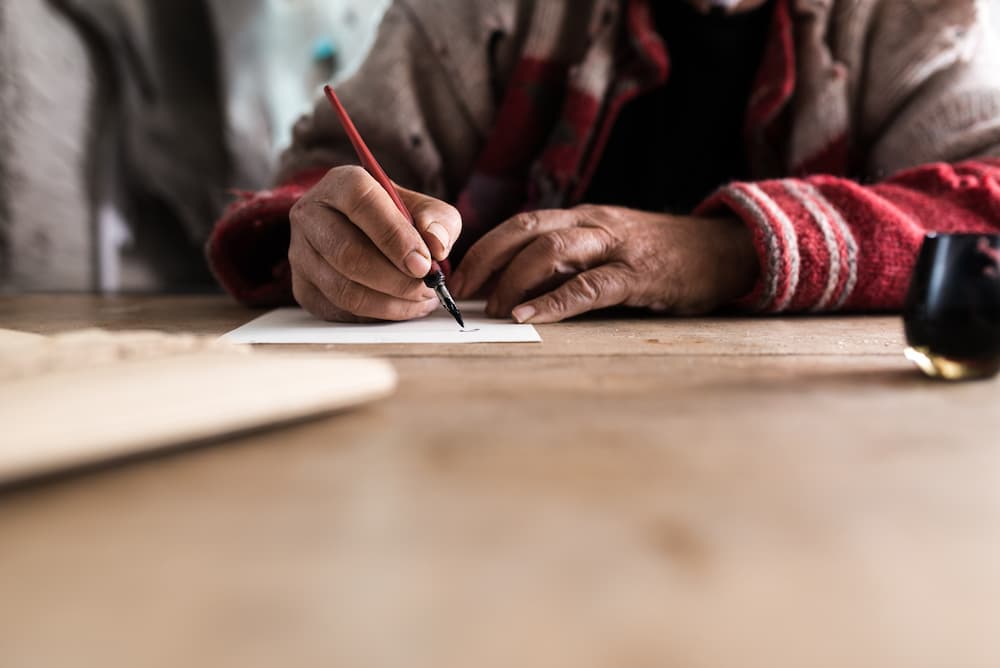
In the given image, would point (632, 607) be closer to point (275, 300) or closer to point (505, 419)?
point (505, 419)

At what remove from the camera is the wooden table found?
147 millimetres

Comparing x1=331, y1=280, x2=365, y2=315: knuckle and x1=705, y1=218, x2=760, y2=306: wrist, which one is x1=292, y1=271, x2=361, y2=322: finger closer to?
x1=331, y1=280, x2=365, y2=315: knuckle

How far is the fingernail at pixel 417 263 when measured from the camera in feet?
1.74

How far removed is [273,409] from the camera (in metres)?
0.26

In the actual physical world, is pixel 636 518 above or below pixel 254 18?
below

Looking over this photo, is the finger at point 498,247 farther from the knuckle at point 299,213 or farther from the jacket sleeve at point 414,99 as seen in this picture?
the jacket sleeve at point 414,99

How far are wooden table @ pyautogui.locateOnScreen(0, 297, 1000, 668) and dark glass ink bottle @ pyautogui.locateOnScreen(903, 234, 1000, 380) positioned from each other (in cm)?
5

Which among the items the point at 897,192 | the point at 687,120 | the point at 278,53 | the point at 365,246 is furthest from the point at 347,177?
the point at 278,53

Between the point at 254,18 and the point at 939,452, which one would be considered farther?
the point at 254,18

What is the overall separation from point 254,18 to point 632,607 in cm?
140

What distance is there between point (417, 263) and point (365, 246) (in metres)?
0.07

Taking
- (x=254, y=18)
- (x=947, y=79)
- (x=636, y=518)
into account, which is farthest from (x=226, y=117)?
(x=636, y=518)

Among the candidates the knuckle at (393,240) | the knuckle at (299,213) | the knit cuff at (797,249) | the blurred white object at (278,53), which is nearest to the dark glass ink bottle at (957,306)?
the knit cuff at (797,249)

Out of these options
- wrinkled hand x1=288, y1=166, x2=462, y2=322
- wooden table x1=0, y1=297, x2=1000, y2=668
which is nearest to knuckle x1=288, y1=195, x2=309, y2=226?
wrinkled hand x1=288, y1=166, x2=462, y2=322
